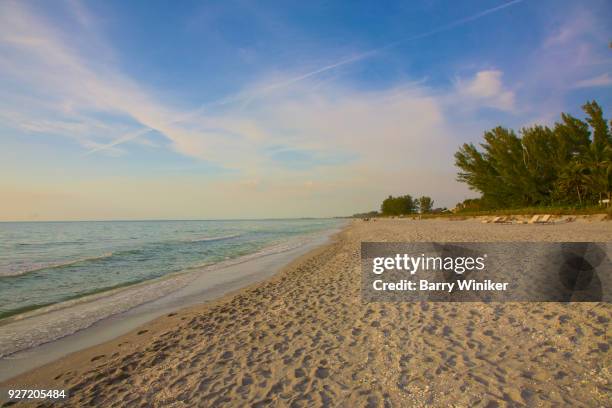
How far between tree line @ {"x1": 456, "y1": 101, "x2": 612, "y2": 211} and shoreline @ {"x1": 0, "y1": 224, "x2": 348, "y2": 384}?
41.6m

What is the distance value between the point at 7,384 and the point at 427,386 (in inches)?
254

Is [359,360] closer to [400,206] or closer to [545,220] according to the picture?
[545,220]

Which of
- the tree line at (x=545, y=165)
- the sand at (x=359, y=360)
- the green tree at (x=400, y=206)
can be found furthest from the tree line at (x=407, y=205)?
the sand at (x=359, y=360)

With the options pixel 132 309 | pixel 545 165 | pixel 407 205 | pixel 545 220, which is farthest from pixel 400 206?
pixel 132 309

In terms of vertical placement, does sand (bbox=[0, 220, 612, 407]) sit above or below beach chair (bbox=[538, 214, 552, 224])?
below

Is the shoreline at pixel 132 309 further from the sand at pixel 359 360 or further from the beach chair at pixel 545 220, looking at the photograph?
the beach chair at pixel 545 220

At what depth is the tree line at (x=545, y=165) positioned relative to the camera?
38938 millimetres

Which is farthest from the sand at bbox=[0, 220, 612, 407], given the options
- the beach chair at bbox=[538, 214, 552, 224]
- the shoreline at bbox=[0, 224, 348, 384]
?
the beach chair at bbox=[538, 214, 552, 224]

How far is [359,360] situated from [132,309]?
294 inches

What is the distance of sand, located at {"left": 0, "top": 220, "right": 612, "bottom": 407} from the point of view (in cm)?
390

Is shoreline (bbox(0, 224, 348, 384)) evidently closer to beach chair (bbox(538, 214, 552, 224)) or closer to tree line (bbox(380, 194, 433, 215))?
beach chair (bbox(538, 214, 552, 224))

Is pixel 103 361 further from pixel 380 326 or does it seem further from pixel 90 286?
pixel 90 286

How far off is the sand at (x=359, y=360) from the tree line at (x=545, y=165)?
40960 mm

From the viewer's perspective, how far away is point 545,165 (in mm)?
46125
